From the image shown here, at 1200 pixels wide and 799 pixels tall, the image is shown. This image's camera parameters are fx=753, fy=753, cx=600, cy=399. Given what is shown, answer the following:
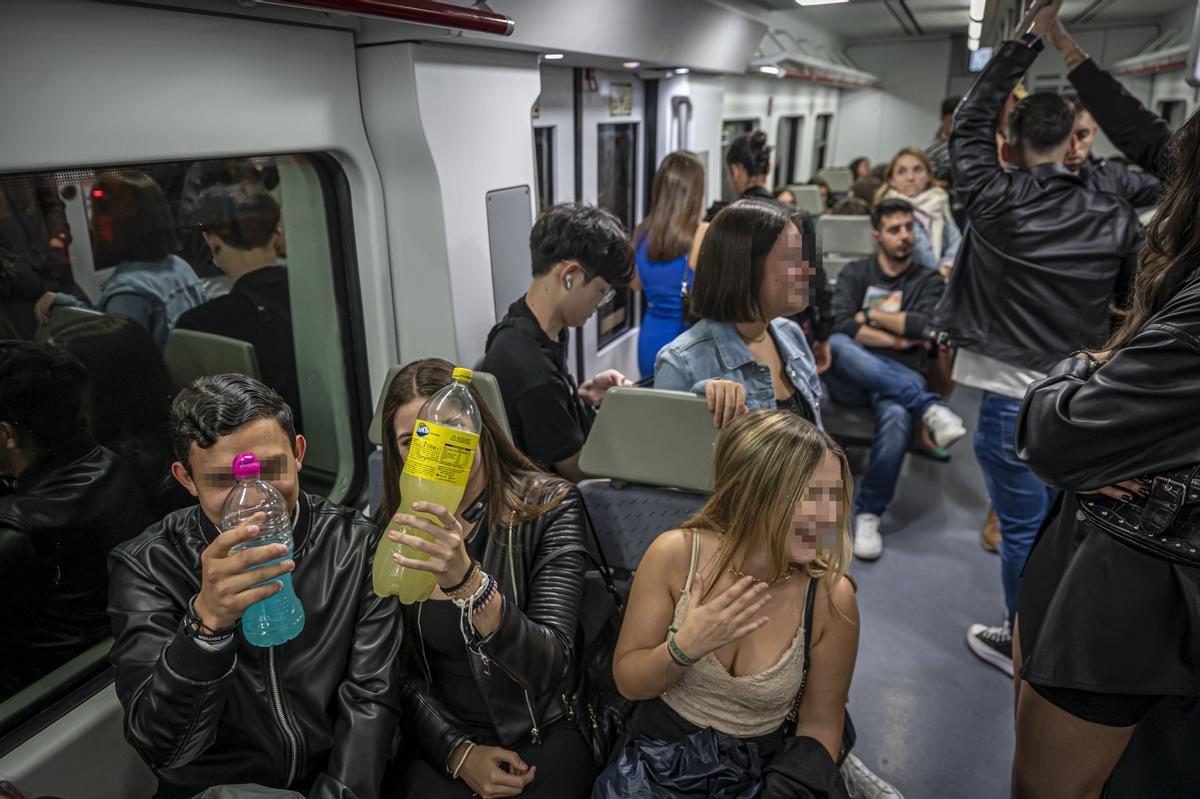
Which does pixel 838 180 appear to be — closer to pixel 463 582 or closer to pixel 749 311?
pixel 749 311

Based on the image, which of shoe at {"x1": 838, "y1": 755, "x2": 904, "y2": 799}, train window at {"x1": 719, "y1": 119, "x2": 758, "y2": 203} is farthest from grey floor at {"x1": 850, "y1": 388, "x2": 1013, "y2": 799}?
train window at {"x1": 719, "y1": 119, "x2": 758, "y2": 203}

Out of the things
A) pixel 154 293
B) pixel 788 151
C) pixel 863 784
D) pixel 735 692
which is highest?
pixel 788 151

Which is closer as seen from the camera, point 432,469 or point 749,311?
point 432,469

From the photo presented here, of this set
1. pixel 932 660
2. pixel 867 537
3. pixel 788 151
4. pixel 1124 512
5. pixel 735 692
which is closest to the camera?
pixel 1124 512

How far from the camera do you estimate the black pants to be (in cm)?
180

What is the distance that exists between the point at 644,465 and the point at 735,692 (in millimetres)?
653

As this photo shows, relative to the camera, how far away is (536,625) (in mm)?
1685

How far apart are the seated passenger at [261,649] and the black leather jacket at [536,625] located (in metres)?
0.15

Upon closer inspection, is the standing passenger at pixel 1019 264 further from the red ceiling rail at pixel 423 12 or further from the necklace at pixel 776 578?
the red ceiling rail at pixel 423 12

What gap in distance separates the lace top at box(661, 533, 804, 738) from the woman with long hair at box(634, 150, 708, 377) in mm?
2409

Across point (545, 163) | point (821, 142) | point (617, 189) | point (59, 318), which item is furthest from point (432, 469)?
point (821, 142)

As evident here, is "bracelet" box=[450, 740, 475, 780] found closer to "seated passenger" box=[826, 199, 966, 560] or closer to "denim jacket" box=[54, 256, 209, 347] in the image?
"denim jacket" box=[54, 256, 209, 347]

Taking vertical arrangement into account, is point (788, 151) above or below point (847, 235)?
above

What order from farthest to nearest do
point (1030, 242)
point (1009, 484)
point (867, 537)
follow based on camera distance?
point (867, 537), point (1009, 484), point (1030, 242)
